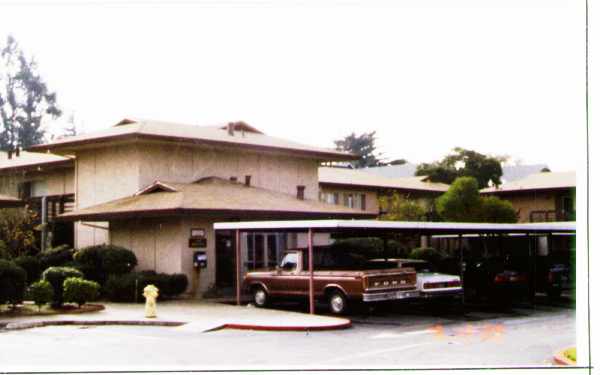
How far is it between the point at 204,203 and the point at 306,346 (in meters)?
10.6

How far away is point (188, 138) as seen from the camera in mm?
28750

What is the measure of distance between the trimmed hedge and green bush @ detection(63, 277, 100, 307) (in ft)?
9.08

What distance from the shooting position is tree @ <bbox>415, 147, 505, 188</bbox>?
5319cm

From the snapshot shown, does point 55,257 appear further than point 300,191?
No

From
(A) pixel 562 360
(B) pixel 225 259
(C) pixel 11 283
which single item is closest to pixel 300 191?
(B) pixel 225 259

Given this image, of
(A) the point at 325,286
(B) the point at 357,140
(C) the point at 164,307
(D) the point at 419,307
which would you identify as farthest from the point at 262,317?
(B) the point at 357,140

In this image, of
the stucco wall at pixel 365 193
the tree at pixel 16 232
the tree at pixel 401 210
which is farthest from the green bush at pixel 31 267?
the tree at pixel 401 210

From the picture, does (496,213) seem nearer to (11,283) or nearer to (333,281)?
(333,281)

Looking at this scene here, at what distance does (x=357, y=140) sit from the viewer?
89.5 meters

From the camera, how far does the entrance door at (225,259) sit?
27078mm

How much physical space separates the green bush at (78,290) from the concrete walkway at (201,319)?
0.58 m

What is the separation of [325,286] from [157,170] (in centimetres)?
1043

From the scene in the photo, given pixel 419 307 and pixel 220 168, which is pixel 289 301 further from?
pixel 220 168

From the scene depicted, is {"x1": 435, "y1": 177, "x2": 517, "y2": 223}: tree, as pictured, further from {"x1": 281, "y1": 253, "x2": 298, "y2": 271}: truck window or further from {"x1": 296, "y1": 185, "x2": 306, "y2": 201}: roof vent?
{"x1": 281, "y1": 253, "x2": 298, "y2": 271}: truck window
